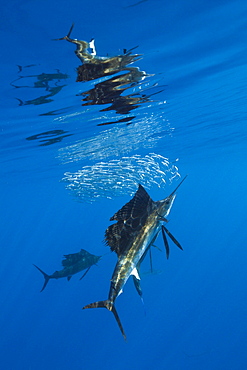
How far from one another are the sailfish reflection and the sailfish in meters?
3.90

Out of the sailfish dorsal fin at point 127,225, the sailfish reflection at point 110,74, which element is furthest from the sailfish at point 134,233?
the sailfish reflection at point 110,74

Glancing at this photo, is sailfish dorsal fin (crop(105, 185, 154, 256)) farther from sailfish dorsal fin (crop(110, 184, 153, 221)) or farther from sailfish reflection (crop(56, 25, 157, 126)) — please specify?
sailfish reflection (crop(56, 25, 157, 126))

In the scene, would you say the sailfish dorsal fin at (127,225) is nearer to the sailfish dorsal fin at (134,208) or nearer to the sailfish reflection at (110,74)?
the sailfish dorsal fin at (134,208)

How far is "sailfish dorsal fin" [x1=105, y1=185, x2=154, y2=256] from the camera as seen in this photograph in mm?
4672

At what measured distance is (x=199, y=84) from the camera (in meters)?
11.8

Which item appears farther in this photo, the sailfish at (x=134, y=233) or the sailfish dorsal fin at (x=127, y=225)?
the sailfish dorsal fin at (x=127, y=225)

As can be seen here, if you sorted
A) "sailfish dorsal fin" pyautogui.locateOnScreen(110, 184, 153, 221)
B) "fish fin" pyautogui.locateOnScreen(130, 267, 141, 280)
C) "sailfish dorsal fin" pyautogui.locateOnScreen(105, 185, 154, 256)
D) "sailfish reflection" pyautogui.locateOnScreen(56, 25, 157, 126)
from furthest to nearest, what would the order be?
"sailfish reflection" pyautogui.locateOnScreen(56, 25, 157, 126) < "sailfish dorsal fin" pyautogui.locateOnScreen(110, 184, 153, 221) < "sailfish dorsal fin" pyautogui.locateOnScreen(105, 185, 154, 256) < "fish fin" pyautogui.locateOnScreen(130, 267, 141, 280)

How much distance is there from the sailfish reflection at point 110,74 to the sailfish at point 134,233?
3901mm

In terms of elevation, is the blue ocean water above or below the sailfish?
above

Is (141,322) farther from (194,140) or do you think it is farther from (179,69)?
(179,69)

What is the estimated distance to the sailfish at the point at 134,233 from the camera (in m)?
4.32

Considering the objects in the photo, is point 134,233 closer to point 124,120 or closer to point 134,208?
point 134,208

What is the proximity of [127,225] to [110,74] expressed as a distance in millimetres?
5450

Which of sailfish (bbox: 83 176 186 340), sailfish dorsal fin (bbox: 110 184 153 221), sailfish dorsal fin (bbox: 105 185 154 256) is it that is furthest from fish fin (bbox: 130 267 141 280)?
sailfish dorsal fin (bbox: 110 184 153 221)
